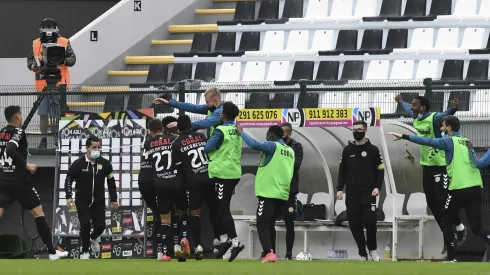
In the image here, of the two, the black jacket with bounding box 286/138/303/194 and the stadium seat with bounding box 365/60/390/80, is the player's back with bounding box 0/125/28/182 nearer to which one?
the black jacket with bounding box 286/138/303/194

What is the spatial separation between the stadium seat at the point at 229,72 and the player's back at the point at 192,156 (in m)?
7.20

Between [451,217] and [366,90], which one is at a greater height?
[366,90]

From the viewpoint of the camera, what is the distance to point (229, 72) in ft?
86.0

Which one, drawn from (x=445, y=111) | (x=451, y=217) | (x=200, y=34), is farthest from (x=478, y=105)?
(x=200, y=34)

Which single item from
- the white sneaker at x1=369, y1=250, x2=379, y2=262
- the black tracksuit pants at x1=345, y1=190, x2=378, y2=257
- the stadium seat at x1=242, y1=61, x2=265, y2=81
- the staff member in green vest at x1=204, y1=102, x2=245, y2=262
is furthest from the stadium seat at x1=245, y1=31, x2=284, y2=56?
the staff member in green vest at x1=204, y1=102, x2=245, y2=262

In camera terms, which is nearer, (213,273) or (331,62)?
(213,273)

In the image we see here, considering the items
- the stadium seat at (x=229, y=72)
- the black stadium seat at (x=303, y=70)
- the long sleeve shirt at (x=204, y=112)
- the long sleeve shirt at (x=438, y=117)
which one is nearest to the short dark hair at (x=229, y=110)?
the long sleeve shirt at (x=204, y=112)

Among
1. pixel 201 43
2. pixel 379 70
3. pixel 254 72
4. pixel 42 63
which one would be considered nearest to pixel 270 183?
pixel 379 70

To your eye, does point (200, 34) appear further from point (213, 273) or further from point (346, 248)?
point (213, 273)

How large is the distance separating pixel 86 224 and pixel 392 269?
7.25 meters

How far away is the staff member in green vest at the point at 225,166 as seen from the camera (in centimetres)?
1838

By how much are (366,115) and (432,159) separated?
1737mm

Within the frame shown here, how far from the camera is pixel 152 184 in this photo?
19953mm

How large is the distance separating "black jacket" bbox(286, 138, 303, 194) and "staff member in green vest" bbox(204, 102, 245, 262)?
8.80 ft
